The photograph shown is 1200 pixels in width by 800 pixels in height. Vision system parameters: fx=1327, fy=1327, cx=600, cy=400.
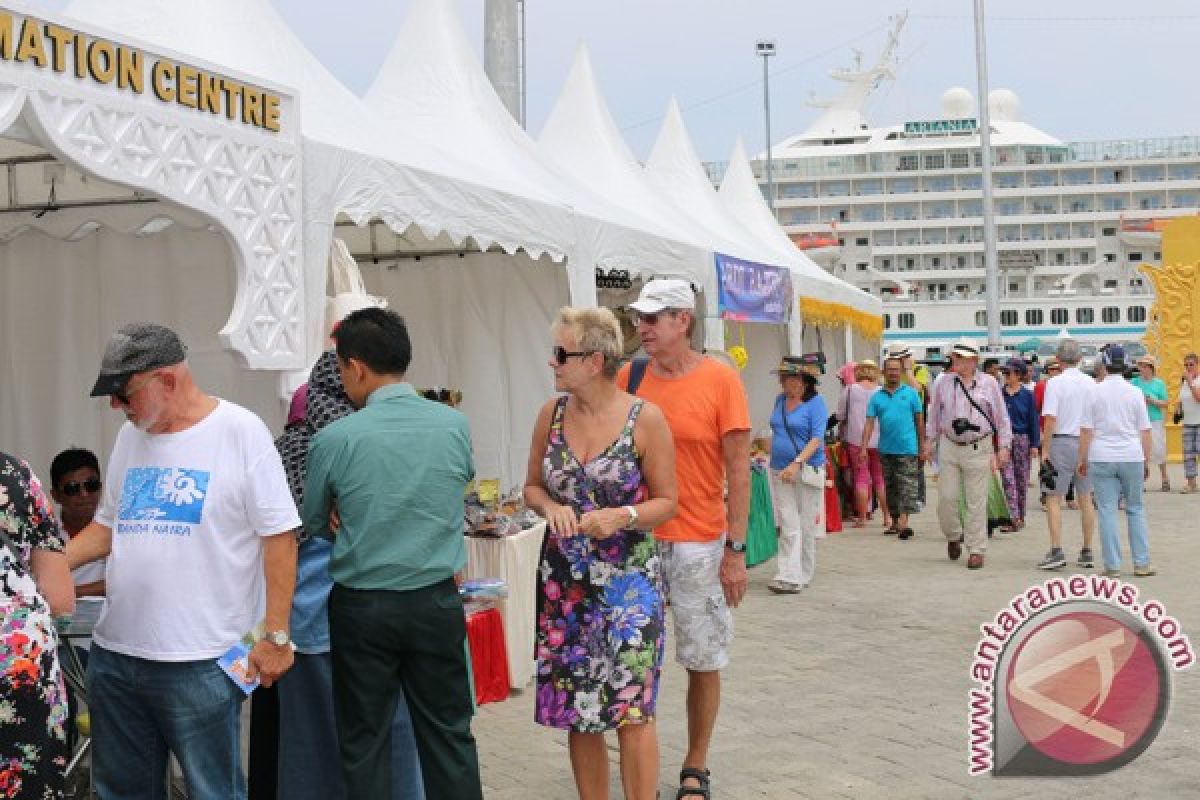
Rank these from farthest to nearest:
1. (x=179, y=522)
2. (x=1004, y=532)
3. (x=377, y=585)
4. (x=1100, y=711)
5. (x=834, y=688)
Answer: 1. (x=1004, y=532)
2. (x=834, y=688)
3. (x=1100, y=711)
4. (x=377, y=585)
5. (x=179, y=522)

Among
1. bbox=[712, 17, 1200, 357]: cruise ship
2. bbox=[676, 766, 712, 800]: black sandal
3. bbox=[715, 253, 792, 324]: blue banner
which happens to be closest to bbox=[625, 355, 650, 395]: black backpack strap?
bbox=[676, 766, 712, 800]: black sandal

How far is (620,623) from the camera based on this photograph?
3885 mm

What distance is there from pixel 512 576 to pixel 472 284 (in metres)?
3.96

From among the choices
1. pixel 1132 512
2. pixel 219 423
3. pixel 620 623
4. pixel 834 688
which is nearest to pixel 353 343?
pixel 219 423

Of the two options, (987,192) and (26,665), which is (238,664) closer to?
(26,665)

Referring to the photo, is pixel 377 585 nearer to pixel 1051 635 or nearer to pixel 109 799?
pixel 109 799

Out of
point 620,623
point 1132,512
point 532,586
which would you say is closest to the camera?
point 620,623

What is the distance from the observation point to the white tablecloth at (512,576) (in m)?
6.37

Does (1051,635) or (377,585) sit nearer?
(377,585)

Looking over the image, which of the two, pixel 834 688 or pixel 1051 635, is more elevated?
pixel 1051 635

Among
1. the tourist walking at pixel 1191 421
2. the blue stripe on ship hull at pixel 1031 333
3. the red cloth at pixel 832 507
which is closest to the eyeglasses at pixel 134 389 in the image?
the red cloth at pixel 832 507

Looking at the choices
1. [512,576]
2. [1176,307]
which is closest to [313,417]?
[512,576]

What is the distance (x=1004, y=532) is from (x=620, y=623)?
9.59m

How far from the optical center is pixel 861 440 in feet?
43.7
